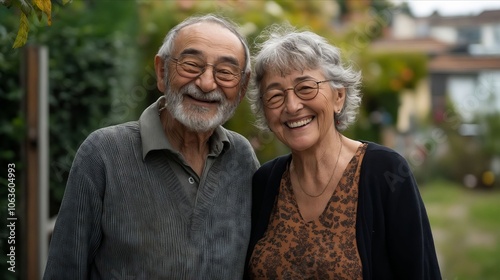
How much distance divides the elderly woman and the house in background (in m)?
5.53

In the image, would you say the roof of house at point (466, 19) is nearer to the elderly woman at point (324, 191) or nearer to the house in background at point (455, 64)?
the house in background at point (455, 64)

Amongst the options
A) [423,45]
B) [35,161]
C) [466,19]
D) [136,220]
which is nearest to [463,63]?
[423,45]

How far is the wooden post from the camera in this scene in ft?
11.1

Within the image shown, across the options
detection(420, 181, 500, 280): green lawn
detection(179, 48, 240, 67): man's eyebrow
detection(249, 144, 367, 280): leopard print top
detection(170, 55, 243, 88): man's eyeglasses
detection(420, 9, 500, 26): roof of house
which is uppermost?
detection(420, 9, 500, 26): roof of house

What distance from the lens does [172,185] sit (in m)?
2.32

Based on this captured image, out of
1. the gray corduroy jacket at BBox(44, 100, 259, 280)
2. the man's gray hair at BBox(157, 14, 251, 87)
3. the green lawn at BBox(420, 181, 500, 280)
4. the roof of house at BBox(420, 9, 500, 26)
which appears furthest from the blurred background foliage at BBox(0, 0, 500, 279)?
the roof of house at BBox(420, 9, 500, 26)

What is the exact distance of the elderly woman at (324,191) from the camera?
7.52ft

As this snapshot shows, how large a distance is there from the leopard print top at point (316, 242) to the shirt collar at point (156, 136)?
1.05ft

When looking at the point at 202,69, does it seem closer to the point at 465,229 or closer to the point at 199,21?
the point at 199,21

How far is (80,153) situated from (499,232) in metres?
6.43

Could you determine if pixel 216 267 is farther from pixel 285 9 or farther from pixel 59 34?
→ pixel 285 9

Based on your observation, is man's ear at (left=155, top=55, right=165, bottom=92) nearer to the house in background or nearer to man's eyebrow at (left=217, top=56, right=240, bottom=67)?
man's eyebrow at (left=217, top=56, right=240, bottom=67)

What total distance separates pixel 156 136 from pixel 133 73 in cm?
367

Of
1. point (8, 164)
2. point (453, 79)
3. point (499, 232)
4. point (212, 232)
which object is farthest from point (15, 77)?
point (453, 79)
